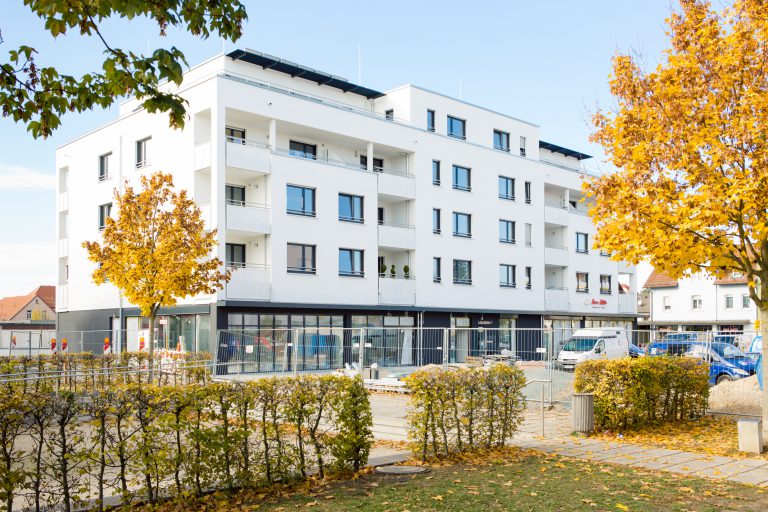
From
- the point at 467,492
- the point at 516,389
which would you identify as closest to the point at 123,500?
the point at 467,492

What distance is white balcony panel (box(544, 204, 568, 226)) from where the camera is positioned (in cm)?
4994

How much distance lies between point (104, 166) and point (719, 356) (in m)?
31.3

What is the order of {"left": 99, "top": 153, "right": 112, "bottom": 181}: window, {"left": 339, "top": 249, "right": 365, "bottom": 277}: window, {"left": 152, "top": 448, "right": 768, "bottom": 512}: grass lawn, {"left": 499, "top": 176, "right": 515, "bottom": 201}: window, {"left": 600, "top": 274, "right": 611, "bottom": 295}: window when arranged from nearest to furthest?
{"left": 152, "top": 448, "right": 768, "bottom": 512}: grass lawn, {"left": 339, "top": 249, "right": 365, "bottom": 277}: window, {"left": 99, "top": 153, "right": 112, "bottom": 181}: window, {"left": 499, "top": 176, "right": 515, "bottom": 201}: window, {"left": 600, "top": 274, "right": 611, "bottom": 295}: window

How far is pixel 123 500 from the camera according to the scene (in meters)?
7.85

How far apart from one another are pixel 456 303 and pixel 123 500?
35.4 meters

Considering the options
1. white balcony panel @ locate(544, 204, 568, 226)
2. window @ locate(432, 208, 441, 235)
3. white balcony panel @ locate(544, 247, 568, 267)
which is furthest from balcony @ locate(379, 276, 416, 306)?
white balcony panel @ locate(544, 204, 568, 226)

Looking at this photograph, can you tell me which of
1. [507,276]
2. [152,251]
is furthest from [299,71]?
[507,276]

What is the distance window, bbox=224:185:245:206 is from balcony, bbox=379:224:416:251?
25.0 feet

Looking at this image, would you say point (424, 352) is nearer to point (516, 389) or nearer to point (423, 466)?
point (516, 389)

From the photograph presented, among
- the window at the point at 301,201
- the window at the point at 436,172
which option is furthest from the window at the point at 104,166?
the window at the point at 436,172

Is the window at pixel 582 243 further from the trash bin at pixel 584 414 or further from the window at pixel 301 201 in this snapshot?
the trash bin at pixel 584 414

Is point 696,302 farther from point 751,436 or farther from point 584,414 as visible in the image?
point 751,436

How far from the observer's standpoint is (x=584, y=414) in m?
14.0

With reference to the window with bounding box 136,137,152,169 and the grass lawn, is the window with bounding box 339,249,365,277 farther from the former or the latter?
the grass lawn
